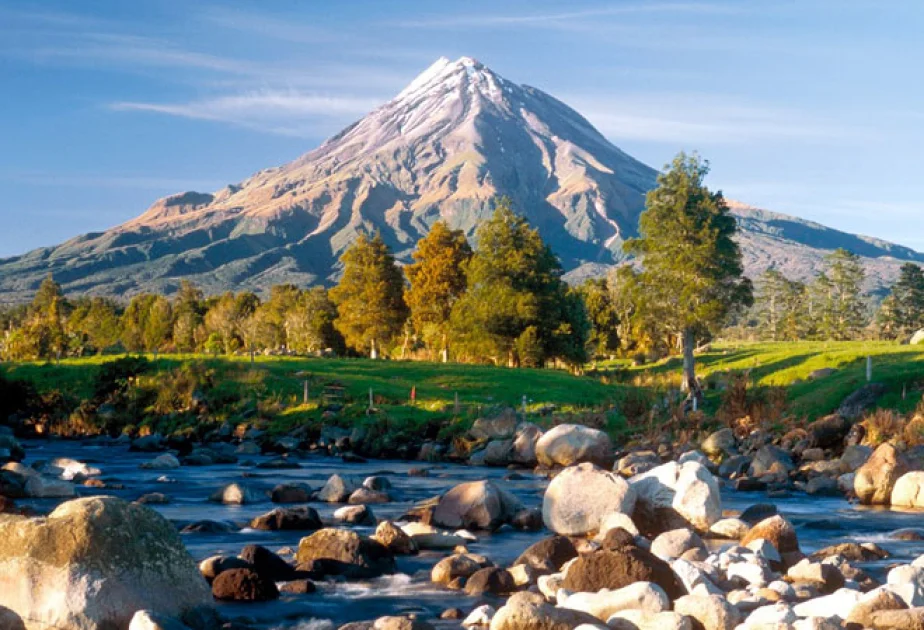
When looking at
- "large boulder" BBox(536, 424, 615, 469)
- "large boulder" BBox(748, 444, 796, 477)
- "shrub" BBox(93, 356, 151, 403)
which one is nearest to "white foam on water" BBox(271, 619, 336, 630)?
"large boulder" BBox(536, 424, 615, 469)

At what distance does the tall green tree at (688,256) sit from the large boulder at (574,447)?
62.0ft

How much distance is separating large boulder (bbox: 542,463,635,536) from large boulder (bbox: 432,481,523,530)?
A: 47.4 inches

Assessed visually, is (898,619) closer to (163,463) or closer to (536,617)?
(536,617)

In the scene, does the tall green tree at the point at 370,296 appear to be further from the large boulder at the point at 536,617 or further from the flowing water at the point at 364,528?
the large boulder at the point at 536,617

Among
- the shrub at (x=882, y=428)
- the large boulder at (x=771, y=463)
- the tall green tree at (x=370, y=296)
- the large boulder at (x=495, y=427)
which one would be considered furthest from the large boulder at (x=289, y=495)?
the tall green tree at (x=370, y=296)

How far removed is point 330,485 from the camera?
2517cm

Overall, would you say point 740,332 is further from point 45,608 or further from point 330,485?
point 45,608

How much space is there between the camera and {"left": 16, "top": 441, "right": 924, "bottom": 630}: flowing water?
1373 centimetres

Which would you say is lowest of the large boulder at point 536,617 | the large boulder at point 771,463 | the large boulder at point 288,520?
the large boulder at point 771,463

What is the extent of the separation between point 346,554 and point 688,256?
124 feet

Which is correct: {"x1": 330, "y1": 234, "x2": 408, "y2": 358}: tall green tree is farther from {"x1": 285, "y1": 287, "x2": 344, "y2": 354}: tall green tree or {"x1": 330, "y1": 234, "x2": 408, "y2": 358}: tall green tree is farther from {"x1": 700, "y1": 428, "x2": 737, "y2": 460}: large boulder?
{"x1": 700, "y1": 428, "x2": 737, "y2": 460}: large boulder

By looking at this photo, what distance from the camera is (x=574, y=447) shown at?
32.3 meters

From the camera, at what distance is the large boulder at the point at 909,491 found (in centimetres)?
2411

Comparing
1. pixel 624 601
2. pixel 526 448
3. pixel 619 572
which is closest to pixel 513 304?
pixel 526 448
